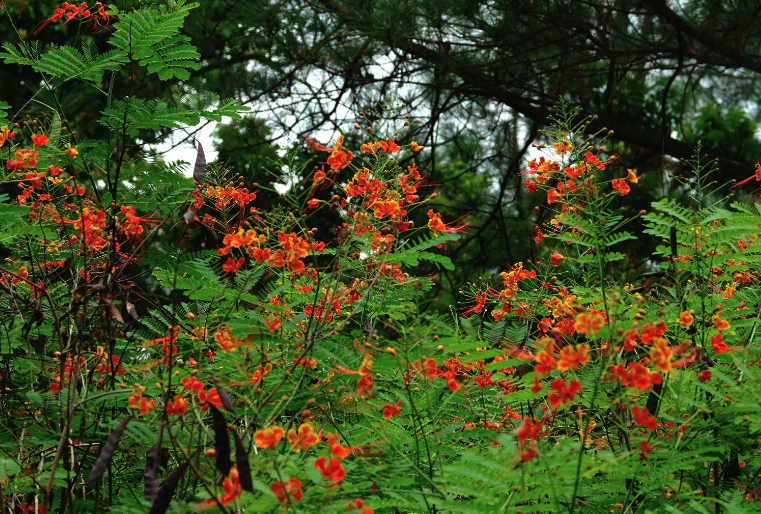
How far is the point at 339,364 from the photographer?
73.3 inches

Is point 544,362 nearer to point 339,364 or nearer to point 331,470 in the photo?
point 331,470

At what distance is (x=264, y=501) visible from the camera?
1.35 meters

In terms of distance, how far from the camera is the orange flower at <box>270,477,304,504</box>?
1.29 meters

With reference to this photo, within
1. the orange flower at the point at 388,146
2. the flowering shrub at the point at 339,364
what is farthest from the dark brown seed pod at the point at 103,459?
the orange flower at the point at 388,146

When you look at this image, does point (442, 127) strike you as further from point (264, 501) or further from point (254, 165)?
point (264, 501)

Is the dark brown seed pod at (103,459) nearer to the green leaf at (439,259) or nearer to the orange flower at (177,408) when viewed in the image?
the orange flower at (177,408)

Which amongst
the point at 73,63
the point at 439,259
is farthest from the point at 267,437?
the point at 73,63

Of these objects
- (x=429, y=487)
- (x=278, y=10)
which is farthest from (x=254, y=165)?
(x=429, y=487)

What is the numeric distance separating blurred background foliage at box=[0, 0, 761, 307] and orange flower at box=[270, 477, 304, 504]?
354cm

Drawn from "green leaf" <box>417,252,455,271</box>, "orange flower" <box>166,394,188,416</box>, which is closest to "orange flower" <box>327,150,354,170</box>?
"green leaf" <box>417,252,455,271</box>

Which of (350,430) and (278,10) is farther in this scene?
(278,10)

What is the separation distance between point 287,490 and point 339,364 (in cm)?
58

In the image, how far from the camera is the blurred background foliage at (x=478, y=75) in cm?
552

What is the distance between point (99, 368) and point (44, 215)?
0.63 metres
